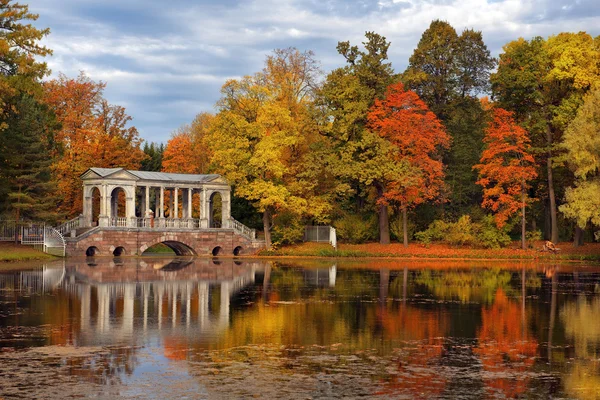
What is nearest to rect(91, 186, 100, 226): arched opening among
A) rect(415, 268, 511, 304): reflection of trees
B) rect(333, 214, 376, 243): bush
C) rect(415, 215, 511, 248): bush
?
rect(333, 214, 376, 243): bush

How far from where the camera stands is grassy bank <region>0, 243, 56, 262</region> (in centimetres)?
5186

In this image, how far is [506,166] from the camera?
65.6 m

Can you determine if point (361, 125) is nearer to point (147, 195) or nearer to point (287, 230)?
point (287, 230)

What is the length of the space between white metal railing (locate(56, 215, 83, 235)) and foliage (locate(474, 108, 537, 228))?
3212 cm

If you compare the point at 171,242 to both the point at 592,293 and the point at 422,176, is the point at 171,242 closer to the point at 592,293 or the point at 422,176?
the point at 422,176

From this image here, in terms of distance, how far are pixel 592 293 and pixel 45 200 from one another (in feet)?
139

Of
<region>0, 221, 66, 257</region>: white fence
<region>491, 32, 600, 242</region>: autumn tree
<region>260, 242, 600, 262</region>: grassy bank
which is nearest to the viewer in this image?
<region>0, 221, 66, 257</region>: white fence

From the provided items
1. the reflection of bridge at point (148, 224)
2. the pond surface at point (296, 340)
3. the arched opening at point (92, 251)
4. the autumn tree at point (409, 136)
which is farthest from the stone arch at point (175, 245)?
the pond surface at point (296, 340)

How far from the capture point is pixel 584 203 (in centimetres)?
5384

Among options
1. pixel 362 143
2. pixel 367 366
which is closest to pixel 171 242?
pixel 362 143

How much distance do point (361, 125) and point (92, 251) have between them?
945 inches

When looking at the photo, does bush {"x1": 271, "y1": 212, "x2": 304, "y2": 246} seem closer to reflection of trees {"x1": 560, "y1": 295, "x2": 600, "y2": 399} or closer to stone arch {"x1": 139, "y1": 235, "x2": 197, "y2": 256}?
stone arch {"x1": 139, "y1": 235, "x2": 197, "y2": 256}

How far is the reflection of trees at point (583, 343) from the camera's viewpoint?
14.0 metres

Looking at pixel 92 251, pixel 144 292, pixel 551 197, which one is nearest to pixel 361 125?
pixel 551 197
